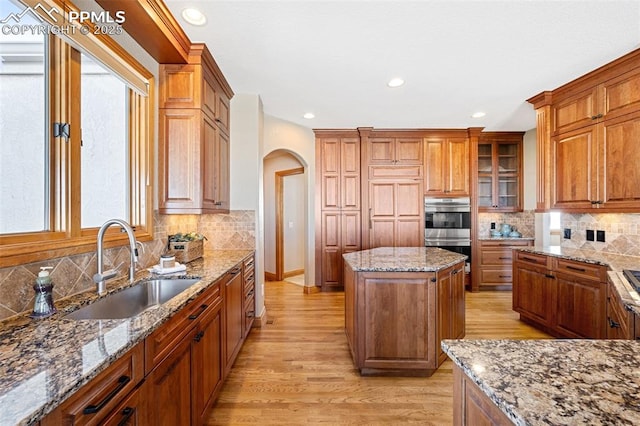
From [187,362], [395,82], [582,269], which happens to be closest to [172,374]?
[187,362]

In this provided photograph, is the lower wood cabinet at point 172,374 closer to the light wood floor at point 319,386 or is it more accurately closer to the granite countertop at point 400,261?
the light wood floor at point 319,386

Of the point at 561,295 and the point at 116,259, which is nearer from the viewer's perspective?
the point at 116,259

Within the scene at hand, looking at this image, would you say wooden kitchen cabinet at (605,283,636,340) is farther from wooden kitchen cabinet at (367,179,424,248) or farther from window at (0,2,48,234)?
window at (0,2,48,234)

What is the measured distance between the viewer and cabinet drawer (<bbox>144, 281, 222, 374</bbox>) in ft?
3.63

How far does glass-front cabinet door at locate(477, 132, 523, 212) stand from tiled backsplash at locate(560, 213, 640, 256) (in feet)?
5.01

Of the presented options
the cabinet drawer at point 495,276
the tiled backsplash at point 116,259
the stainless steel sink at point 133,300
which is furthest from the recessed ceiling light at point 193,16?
the cabinet drawer at point 495,276

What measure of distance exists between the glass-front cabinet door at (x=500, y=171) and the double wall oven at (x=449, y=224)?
1.77ft

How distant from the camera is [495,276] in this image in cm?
453

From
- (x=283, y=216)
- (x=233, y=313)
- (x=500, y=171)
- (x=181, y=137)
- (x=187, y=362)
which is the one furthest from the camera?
(x=283, y=216)

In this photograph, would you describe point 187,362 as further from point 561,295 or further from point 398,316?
point 561,295

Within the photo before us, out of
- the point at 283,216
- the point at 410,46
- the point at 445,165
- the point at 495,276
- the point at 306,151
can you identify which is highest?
the point at 410,46

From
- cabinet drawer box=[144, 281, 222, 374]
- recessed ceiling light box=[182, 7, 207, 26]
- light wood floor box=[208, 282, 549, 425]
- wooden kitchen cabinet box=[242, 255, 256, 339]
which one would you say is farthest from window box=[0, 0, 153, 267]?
light wood floor box=[208, 282, 549, 425]

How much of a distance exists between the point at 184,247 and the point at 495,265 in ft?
15.0

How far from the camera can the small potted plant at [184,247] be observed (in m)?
2.36
